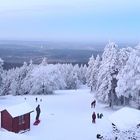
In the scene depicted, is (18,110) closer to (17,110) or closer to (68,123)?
(17,110)

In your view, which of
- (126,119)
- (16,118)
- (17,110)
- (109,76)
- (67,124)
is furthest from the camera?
(109,76)

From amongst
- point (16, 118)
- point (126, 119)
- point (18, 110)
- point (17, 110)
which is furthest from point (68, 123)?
point (126, 119)

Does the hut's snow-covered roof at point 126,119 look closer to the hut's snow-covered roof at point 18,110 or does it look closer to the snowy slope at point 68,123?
the snowy slope at point 68,123

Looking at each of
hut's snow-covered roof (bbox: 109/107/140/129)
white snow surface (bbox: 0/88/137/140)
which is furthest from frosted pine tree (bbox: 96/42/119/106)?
hut's snow-covered roof (bbox: 109/107/140/129)

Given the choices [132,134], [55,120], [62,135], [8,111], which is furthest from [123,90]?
[132,134]

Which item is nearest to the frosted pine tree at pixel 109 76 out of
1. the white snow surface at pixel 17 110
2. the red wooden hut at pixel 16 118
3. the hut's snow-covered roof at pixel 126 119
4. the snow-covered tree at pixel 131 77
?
the snow-covered tree at pixel 131 77
